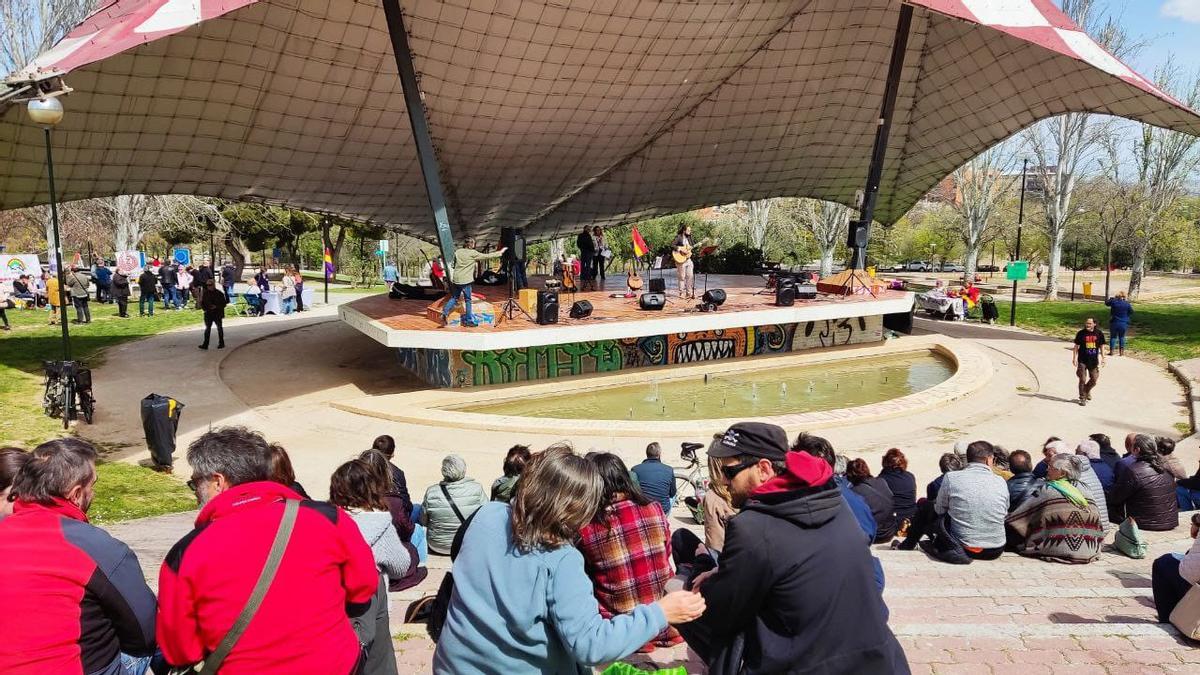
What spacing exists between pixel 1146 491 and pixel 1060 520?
1.57 metres

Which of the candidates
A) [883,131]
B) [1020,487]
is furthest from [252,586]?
[883,131]

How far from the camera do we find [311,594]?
2.60 metres

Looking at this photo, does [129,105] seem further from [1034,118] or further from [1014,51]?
[1034,118]

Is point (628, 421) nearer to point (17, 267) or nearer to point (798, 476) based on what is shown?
point (798, 476)

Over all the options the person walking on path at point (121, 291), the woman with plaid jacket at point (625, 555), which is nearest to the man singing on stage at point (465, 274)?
→ the woman with plaid jacket at point (625, 555)

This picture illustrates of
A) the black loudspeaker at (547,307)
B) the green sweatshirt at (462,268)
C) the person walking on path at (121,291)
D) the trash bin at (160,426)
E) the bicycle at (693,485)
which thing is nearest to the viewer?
the bicycle at (693,485)

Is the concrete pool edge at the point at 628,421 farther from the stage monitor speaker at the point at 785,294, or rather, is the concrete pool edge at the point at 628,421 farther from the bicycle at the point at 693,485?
the bicycle at the point at 693,485

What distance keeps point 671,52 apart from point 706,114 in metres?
4.43

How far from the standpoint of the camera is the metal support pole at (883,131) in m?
19.0

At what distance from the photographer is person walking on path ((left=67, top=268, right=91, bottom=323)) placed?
75.2 ft

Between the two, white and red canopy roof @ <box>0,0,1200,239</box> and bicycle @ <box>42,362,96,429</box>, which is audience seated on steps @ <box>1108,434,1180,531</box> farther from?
bicycle @ <box>42,362,96,429</box>

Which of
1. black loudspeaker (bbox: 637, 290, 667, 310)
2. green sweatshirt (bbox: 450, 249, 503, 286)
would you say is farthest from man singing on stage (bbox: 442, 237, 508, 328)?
black loudspeaker (bbox: 637, 290, 667, 310)

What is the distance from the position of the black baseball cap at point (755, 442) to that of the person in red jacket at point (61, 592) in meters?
2.23

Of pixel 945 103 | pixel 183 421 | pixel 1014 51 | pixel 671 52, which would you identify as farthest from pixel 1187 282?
pixel 183 421
